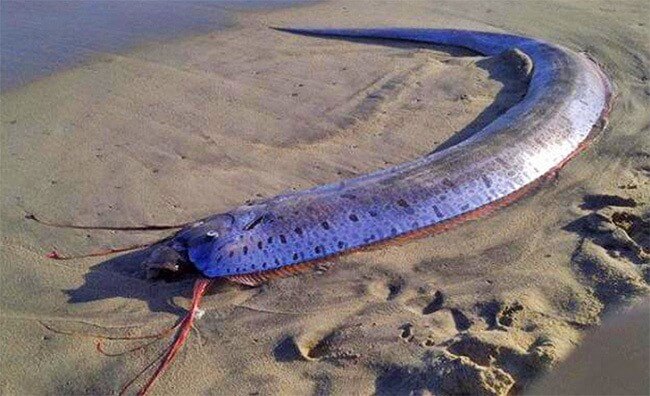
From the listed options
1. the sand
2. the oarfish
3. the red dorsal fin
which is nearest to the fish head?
the oarfish

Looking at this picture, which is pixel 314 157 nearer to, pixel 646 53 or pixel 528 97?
pixel 528 97

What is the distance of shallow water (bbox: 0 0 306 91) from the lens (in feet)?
30.1

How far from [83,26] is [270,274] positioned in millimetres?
6596

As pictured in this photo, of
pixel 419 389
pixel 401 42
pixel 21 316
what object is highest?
pixel 401 42

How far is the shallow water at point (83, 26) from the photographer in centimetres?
917

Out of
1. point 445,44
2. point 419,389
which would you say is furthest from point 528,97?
point 419,389

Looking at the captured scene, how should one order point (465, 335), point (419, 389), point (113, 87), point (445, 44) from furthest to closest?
1. point (445, 44)
2. point (113, 87)
3. point (465, 335)
4. point (419, 389)

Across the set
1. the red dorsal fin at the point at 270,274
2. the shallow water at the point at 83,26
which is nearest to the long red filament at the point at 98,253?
the red dorsal fin at the point at 270,274

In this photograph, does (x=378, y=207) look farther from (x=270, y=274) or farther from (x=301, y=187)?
(x=301, y=187)

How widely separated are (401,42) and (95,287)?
546 centimetres

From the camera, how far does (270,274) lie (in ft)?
16.7

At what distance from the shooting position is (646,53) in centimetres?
856

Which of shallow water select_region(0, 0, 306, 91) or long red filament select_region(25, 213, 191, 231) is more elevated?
shallow water select_region(0, 0, 306, 91)

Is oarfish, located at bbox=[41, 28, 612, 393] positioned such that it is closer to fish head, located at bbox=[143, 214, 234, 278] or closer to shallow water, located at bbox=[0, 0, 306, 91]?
fish head, located at bbox=[143, 214, 234, 278]
